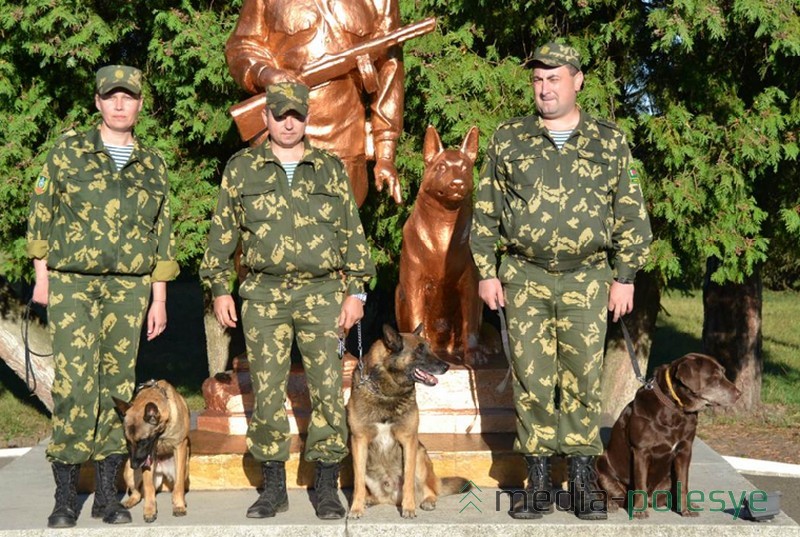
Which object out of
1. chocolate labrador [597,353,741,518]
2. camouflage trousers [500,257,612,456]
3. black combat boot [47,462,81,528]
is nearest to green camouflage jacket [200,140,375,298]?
camouflage trousers [500,257,612,456]

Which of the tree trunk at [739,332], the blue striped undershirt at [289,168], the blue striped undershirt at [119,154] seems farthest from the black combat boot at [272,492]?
the tree trunk at [739,332]

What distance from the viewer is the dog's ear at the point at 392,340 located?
202 inches

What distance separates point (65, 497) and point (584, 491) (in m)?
2.51

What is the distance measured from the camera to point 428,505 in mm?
5363

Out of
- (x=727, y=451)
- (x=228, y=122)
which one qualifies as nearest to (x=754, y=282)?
(x=727, y=451)

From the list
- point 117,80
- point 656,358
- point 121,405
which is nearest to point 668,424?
point 121,405

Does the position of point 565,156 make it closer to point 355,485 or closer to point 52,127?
point 355,485

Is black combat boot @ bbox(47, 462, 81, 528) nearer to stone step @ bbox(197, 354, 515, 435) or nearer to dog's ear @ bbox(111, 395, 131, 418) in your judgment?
dog's ear @ bbox(111, 395, 131, 418)

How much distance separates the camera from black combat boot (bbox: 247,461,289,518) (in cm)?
518

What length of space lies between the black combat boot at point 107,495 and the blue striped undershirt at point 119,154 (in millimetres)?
1434

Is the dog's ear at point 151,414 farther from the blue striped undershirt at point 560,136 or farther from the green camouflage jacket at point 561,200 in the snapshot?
the blue striped undershirt at point 560,136

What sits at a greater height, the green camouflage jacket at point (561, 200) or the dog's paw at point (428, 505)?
the green camouflage jacket at point (561, 200)

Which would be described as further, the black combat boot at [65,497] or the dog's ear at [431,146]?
the dog's ear at [431,146]

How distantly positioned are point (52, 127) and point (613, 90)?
4.62 metres
